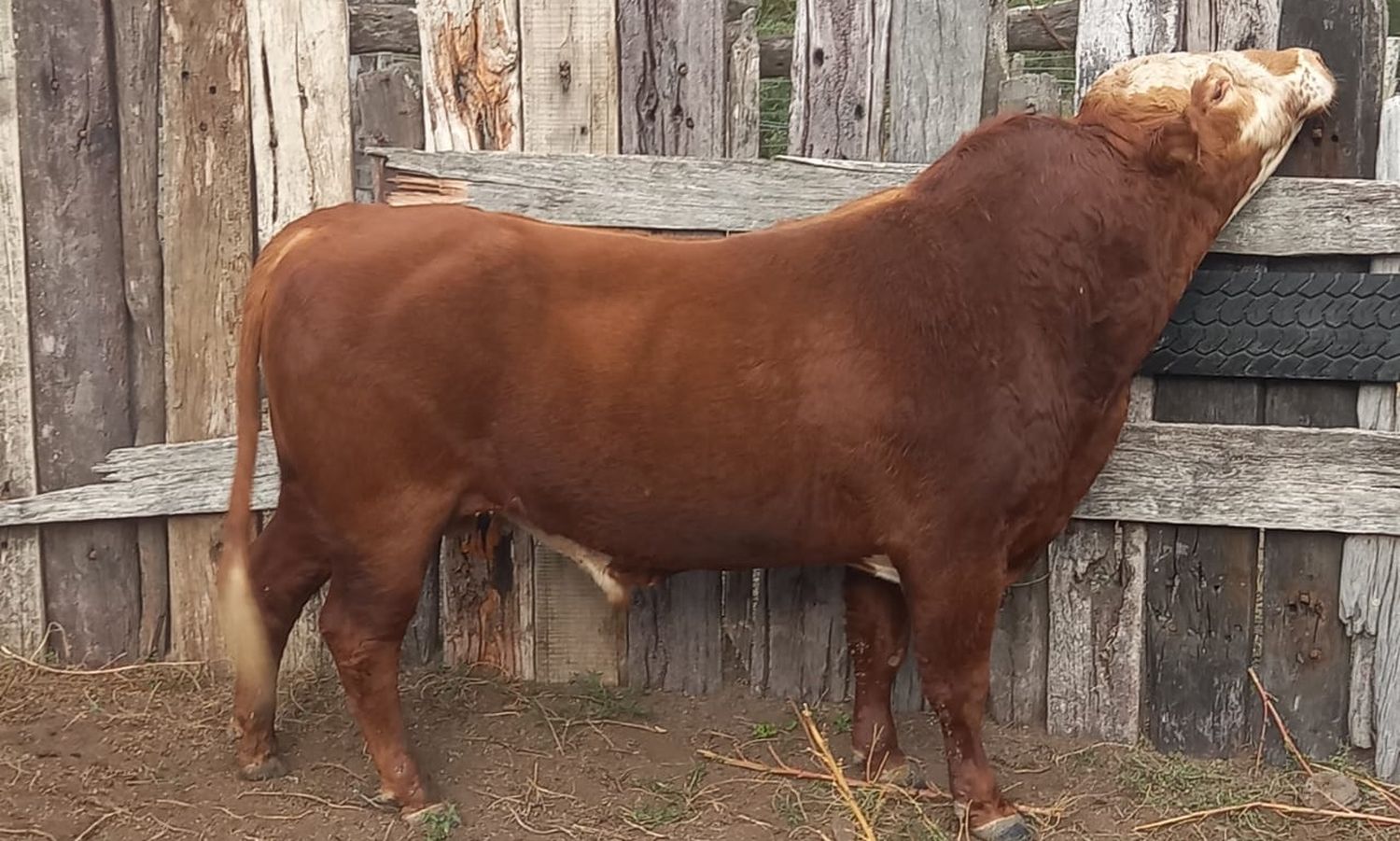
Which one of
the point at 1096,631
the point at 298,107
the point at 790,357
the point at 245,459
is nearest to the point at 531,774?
the point at 245,459

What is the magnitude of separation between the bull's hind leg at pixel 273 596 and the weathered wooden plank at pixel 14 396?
90cm

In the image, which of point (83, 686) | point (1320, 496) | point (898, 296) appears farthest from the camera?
point (83, 686)

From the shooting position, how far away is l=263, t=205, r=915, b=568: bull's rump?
3.04 meters

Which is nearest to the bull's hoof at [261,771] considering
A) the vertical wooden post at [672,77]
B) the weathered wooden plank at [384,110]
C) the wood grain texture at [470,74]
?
the weathered wooden plank at [384,110]

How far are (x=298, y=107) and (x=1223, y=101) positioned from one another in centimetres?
237

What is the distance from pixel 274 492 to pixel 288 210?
80 cm

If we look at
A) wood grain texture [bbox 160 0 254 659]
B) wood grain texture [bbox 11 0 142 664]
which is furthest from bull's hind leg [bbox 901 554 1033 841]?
wood grain texture [bbox 11 0 142 664]

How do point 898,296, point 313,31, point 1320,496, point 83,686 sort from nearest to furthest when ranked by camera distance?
1. point 898,296
2. point 1320,496
3. point 313,31
4. point 83,686

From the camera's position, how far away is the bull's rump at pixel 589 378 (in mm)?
3043

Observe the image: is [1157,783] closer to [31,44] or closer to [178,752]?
[178,752]

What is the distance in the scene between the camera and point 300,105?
3.64 meters

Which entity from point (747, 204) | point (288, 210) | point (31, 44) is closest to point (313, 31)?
point (288, 210)

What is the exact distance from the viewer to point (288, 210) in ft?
12.2

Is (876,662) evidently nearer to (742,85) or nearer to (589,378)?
(589,378)
